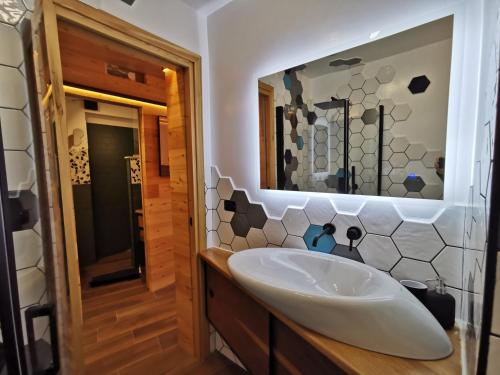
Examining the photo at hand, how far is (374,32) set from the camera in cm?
90

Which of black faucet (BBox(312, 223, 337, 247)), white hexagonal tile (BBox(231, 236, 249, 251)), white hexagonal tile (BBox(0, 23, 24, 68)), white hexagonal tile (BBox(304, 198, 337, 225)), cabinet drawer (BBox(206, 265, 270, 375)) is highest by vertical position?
white hexagonal tile (BBox(0, 23, 24, 68))

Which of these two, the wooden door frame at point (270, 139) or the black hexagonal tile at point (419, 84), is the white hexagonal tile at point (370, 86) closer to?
the black hexagonal tile at point (419, 84)

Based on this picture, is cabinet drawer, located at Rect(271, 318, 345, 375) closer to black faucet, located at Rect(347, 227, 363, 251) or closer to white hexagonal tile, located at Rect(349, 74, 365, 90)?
black faucet, located at Rect(347, 227, 363, 251)

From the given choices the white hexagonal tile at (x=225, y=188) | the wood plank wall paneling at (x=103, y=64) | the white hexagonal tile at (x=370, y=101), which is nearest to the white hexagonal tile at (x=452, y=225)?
the white hexagonal tile at (x=370, y=101)

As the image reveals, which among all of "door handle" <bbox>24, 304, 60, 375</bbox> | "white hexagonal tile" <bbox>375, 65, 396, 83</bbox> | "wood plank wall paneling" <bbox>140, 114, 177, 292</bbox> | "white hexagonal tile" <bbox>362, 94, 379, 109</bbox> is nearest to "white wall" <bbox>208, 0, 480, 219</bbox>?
"white hexagonal tile" <bbox>375, 65, 396, 83</bbox>

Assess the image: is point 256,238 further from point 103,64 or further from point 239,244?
point 103,64

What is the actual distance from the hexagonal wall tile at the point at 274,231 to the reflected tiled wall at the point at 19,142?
3.38 feet

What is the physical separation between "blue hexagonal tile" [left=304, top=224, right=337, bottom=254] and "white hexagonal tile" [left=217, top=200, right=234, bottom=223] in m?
0.56

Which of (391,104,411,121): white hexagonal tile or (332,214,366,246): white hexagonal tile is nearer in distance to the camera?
(391,104,411,121): white hexagonal tile

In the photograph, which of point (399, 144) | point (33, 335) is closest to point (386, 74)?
point (399, 144)

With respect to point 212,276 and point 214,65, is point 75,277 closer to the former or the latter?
point 212,276

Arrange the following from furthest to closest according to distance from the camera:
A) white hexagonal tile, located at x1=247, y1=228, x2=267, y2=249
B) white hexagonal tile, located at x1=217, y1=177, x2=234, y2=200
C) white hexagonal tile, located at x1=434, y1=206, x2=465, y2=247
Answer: white hexagonal tile, located at x1=217, y1=177, x2=234, y2=200
white hexagonal tile, located at x1=247, y1=228, x2=267, y2=249
white hexagonal tile, located at x1=434, y1=206, x2=465, y2=247

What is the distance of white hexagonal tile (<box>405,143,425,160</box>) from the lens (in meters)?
0.84

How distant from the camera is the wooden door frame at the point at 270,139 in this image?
4.24 feet
